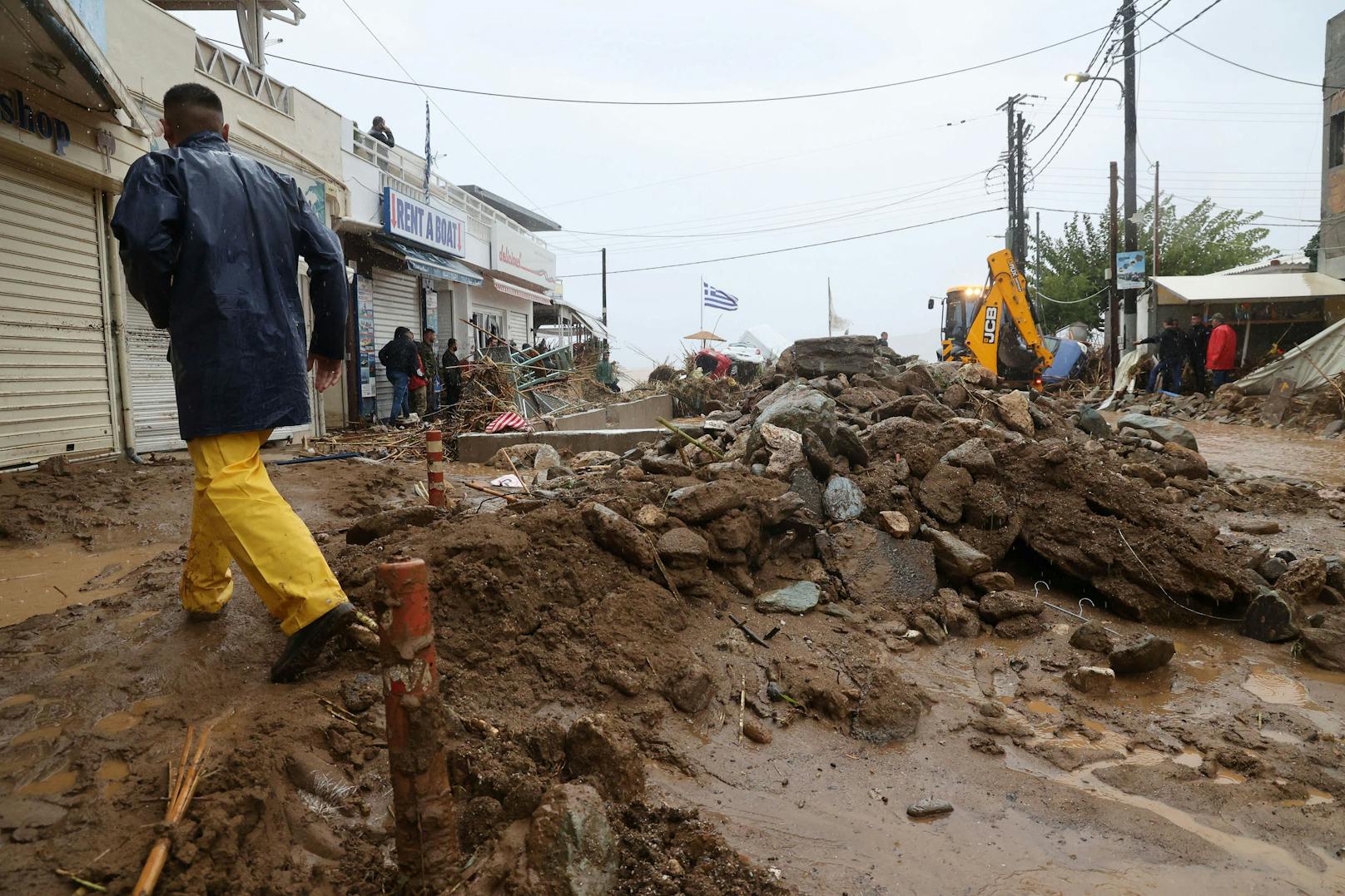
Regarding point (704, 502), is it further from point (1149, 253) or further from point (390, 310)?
point (1149, 253)

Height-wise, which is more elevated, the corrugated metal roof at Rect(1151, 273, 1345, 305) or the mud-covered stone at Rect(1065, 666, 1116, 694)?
the corrugated metal roof at Rect(1151, 273, 1345, 305)

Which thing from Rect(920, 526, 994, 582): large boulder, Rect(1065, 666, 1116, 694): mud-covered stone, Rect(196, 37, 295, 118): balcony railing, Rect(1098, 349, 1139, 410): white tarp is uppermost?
Rect(196, 37, 295, 118): balcony railing

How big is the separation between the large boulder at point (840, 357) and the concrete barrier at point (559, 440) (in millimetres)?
2246

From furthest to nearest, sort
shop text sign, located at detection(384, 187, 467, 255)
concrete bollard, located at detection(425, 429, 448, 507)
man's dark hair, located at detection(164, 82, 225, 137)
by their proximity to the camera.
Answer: shop text sign, located at detection(384, 187, 467, 255) → concrete bollard, located at detection(425, 429, 448, 507) → man's dark hair, located at detection(164, 82, 225, 137)

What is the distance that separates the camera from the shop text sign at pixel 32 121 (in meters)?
6.05

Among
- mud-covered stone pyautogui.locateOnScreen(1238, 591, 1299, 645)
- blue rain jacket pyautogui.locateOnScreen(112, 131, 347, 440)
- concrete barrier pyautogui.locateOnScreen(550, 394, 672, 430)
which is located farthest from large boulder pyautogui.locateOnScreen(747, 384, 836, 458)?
concrete barrier pyautogui.locateOnScreen(550, 394, 672, 430)

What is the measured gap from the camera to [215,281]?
255 cm

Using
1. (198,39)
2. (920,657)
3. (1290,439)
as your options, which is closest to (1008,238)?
(1290,439)

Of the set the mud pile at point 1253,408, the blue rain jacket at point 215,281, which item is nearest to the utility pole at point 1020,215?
the mud pile at point 1253,408

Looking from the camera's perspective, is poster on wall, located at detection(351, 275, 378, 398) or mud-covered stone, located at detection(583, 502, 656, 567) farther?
poster on wall, located at detection(351, 275, 378, 398)

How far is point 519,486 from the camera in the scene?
21.8 feet

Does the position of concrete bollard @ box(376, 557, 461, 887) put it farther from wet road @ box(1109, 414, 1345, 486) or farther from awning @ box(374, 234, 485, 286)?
awning @ box(374, 234, 485, 286)

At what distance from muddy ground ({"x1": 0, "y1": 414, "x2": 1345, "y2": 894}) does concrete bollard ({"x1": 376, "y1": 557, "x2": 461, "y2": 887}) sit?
0.64ft

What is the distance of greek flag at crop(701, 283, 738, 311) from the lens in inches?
1499
